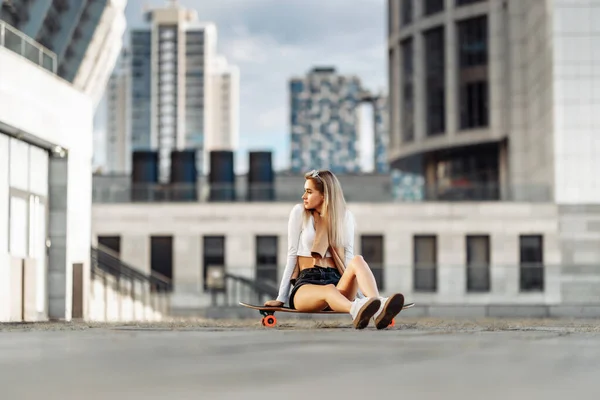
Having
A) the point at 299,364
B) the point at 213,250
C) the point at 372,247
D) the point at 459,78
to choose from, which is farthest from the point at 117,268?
the point at 459,78

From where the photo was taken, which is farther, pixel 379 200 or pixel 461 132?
pixel 461 132

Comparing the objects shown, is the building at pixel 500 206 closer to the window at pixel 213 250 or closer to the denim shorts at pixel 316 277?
the window at pixel 213 250

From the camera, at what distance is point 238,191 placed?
5116cm

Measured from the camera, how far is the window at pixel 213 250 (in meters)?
50.6

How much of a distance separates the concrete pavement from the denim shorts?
17.7 inches

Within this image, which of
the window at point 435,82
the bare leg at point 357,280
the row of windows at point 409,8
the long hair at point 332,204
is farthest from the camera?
the window at point 435,82

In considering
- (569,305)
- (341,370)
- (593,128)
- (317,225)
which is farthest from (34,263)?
(593,128)

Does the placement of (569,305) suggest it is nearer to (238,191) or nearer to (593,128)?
(593,128)

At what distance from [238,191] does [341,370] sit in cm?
4447

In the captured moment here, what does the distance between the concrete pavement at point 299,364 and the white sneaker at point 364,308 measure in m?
0.17

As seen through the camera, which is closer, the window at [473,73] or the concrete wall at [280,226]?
the concrete wall at [280,226]

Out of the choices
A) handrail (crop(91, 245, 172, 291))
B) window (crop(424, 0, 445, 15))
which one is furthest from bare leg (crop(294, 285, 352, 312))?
window (crop(424, 0, 445, 15))

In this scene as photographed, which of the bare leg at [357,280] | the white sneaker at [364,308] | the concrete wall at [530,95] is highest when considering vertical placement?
the concrete wall at [530,95]

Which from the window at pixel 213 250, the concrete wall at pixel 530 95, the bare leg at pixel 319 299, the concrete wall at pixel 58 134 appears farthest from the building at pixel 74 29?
the bare leg at pixel 319 299
